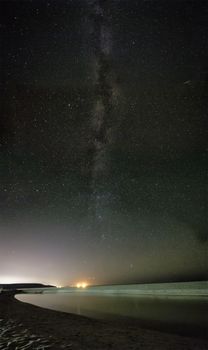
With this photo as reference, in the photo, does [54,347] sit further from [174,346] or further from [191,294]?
[191,294]

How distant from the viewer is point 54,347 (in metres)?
10.1

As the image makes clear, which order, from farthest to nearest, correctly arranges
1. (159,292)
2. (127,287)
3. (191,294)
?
1. (127,287)
2. (159,292)
3. (191,294)

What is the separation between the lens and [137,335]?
477 inches

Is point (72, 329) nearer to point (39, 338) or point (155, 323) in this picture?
point (39, 338)

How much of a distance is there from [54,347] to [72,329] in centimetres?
422

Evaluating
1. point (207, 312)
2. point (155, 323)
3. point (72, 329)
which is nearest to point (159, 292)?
point (207, 312)

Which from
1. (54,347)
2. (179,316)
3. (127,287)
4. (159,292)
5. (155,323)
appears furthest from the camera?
(127,287)

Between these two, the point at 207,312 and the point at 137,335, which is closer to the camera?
the point at 137,335

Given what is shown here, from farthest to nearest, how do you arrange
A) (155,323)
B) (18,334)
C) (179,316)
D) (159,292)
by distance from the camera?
(159,292), (179,316), (155,323), (18,334)

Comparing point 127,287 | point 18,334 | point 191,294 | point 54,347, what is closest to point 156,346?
point 54,347

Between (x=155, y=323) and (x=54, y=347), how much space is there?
7.99 meters

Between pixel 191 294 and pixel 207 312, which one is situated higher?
pixel 191 294

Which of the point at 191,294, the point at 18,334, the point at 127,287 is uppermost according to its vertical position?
the point at 127,287

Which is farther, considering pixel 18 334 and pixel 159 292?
pixel 159 292
